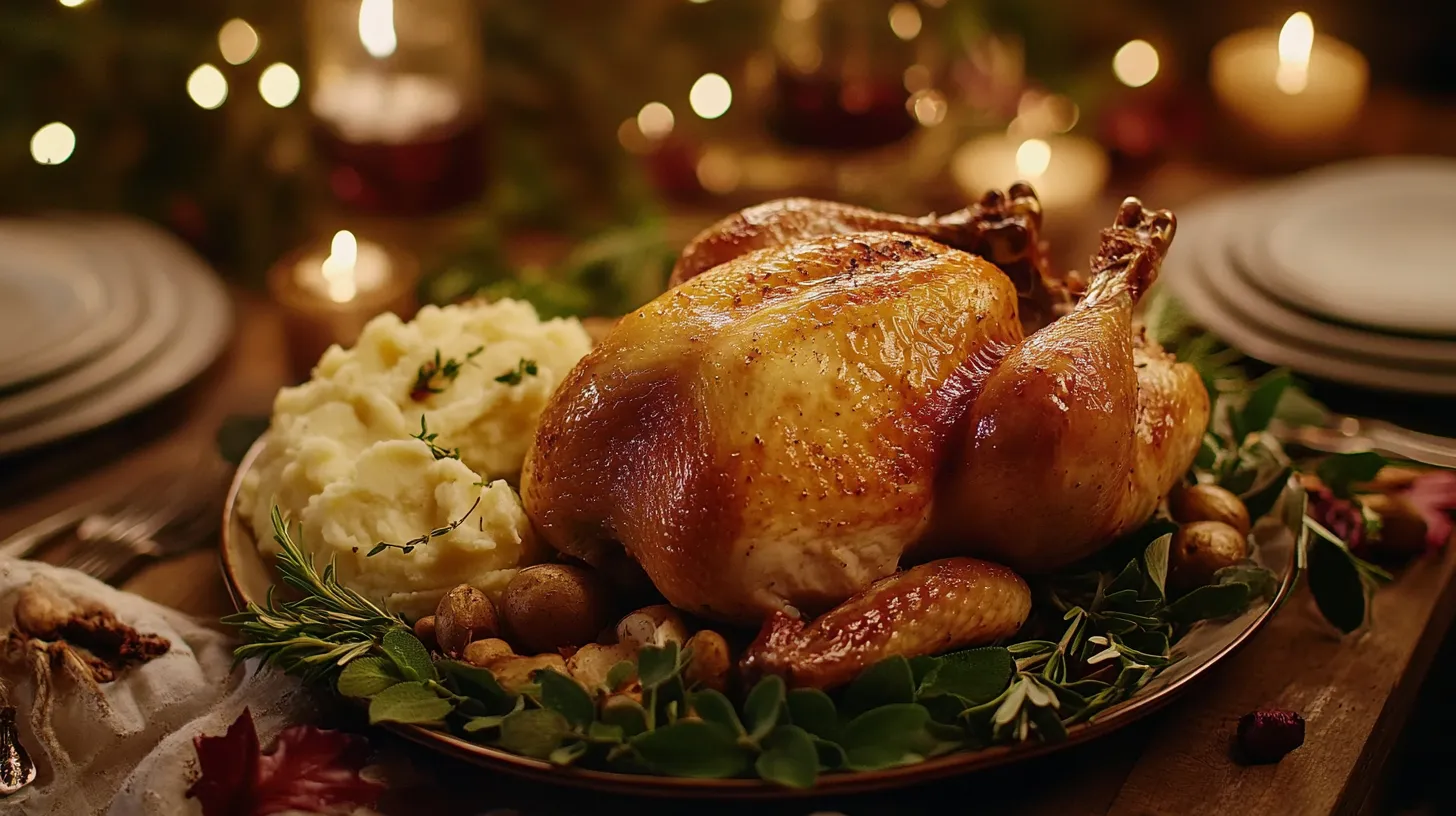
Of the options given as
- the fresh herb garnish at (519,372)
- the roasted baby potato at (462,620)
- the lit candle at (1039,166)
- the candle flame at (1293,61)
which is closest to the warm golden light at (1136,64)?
the candle flame at (1293,61)

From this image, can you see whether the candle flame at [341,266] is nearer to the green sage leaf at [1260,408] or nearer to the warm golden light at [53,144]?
the warm golden light at [53,144]

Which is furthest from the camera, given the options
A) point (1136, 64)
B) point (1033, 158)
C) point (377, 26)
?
point (1136, 64)

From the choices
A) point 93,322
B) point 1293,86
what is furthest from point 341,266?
point 1293,86

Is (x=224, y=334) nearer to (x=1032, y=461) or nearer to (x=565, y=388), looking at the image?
(x=565, y=388)

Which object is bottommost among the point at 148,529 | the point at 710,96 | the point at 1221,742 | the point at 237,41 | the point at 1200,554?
the point at 1221,742

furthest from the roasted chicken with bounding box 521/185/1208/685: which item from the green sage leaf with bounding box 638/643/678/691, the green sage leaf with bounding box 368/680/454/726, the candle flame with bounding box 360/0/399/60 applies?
the candle flame with bounding box 360/0/399/60

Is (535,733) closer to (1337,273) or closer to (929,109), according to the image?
(1337,273)

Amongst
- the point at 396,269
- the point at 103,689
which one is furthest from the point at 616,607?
the point at 396,269
